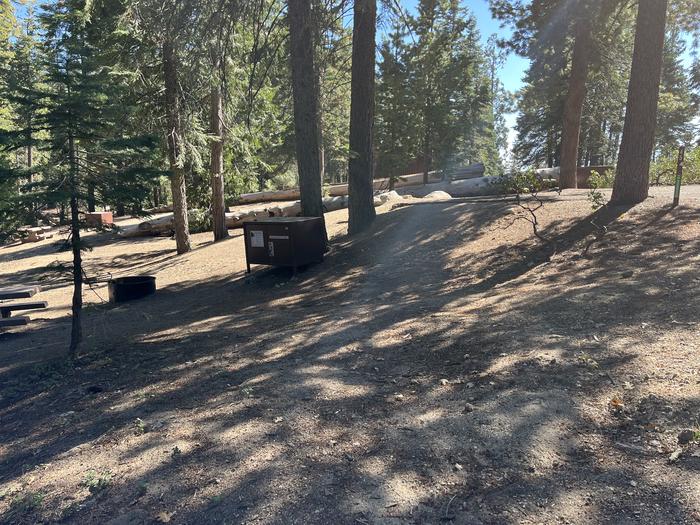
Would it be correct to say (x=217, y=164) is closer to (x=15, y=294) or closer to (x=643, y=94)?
(x=15, y=294)

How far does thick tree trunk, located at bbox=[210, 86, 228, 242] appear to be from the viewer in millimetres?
17297

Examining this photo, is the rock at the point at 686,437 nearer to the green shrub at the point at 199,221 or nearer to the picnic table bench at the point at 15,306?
the picnic table bench at the point at 15,306

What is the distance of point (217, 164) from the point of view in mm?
18094

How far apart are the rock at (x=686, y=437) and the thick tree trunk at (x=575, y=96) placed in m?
14.6

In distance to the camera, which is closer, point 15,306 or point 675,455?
point 675,455

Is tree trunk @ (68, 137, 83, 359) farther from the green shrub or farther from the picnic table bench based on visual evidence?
the green shrub

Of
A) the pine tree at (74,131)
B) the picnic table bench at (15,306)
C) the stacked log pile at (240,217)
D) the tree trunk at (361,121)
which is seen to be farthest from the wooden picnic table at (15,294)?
the stacked log pile at (240,217)

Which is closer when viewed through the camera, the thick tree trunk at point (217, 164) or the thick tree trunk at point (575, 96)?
the thick tree trunk at point (575, 96)

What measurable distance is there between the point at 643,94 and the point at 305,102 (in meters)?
6.63

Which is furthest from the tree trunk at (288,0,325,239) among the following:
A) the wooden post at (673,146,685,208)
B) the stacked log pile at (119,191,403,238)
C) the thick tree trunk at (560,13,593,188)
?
the stacked log pile at (119,191,403,238)

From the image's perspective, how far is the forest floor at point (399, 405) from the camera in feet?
8.96

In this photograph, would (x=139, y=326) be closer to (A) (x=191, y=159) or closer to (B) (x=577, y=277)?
(B) (x=577, y=277)

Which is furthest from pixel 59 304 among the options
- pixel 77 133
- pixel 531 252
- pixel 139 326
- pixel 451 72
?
pixel 451 72

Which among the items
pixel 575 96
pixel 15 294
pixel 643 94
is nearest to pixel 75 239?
pixel 15 294
